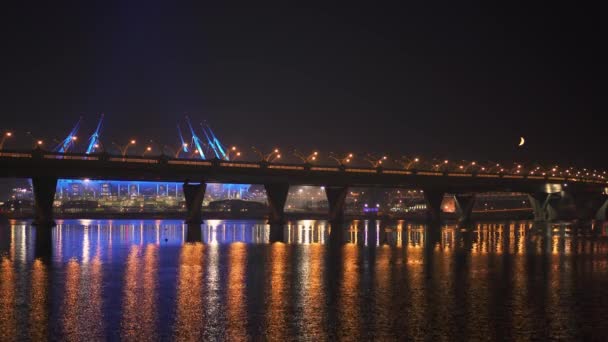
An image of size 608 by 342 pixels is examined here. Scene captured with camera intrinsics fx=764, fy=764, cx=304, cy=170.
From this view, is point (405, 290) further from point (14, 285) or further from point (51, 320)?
point (14, 285)

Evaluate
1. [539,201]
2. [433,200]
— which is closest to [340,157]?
[433,200]

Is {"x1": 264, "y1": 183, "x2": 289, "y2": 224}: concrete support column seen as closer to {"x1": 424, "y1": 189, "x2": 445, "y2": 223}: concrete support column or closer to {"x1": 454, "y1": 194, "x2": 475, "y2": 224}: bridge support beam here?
{"x1": 424, "y1": 189, "x2": 445, "y2": 223}: concrete support column

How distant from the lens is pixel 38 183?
98188mm

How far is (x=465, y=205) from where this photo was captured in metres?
144

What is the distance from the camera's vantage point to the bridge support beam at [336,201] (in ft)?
400

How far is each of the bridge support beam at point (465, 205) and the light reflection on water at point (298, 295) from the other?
85.8 meters

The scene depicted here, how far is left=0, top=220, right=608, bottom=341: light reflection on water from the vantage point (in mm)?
24984

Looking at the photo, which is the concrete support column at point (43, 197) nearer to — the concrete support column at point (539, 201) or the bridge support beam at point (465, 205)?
the bridge support beam at point (465, 205)

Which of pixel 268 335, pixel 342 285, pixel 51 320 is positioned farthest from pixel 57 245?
pixel 268 335

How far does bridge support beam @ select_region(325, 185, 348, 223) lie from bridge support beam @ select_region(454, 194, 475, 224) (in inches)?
1088

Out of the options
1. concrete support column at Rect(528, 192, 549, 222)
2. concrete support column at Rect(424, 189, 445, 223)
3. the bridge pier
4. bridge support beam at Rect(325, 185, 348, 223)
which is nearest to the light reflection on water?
bridge support beam at Rect(325, 185, 348, 223)

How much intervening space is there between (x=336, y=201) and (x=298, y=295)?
92417 millimetres

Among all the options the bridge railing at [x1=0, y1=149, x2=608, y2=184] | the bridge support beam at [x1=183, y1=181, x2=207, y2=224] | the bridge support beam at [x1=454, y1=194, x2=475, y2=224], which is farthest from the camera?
the bridge support beam at [x1=454, y1=194, x2=475, y2=224]

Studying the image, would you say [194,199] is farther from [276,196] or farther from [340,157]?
[340,157]
